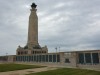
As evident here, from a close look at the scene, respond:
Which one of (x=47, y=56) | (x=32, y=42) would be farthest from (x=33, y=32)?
(x=47, y=56)

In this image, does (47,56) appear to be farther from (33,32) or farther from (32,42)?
(33,32)

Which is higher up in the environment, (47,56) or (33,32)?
(33,32)

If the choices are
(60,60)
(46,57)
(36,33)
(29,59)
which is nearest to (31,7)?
(36,33)

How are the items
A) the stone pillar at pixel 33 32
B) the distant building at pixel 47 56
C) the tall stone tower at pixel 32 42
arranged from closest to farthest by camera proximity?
the distant building at pixel 47 56, the tall stone tower at pixel 32 42, the stone pillar at pixel 33 32

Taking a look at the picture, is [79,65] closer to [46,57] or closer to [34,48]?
[46,57]

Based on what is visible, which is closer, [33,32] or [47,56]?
[47,56]

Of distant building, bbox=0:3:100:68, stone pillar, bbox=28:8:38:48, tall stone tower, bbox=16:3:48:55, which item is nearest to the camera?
distant building, bbox=0:3:100:68

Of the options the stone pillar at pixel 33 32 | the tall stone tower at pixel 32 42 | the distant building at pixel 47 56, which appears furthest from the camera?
the stone pillar at pixel 33 32

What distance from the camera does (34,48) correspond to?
11131 cm

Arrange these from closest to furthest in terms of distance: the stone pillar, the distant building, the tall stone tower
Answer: the distant building, the tall stone tower, the stone pillar

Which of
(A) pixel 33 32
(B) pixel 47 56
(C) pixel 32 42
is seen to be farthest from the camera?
(A) pixel 33 32

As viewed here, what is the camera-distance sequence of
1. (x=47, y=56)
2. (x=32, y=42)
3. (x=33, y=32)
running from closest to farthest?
(x=47, y=56), (x=32, y=42), (x=33, y=32)

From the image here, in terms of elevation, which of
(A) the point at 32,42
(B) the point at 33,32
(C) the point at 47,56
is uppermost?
(B) the point at 33,32

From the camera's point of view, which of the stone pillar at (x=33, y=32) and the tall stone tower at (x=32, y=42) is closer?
the tall stone tower at (x=32, y=42)
